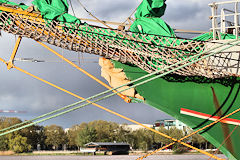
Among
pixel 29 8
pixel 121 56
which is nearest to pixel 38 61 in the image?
pixel 29 8

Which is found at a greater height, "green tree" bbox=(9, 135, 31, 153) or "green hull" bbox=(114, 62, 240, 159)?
"green tree" bbox=(9, 135, 31, 153)

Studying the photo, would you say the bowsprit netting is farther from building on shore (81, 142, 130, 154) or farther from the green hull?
building on shore (81, 142, 130, 154)

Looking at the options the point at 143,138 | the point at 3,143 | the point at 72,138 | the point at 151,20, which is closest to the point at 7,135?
the point at 3,143

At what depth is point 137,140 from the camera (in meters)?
68.8

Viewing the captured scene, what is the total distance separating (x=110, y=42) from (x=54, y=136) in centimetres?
6083

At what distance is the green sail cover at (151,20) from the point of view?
883cm

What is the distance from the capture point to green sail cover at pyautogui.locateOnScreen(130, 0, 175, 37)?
8.83 metres

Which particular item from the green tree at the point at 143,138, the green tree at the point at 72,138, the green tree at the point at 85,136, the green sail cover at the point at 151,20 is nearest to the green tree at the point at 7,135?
the green tree at the point at 85,136

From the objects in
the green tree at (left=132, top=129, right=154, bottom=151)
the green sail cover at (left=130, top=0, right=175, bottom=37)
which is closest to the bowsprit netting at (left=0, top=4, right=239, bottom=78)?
the green sail cover at (left=130, top=0, right=175, bottom=37)

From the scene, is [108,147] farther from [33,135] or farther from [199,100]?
[199,100]

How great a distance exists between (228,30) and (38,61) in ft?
15.1

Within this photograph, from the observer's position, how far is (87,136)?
218 feet

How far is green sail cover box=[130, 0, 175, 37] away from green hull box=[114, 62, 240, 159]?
912 mm

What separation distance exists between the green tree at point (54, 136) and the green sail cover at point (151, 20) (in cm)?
5906
